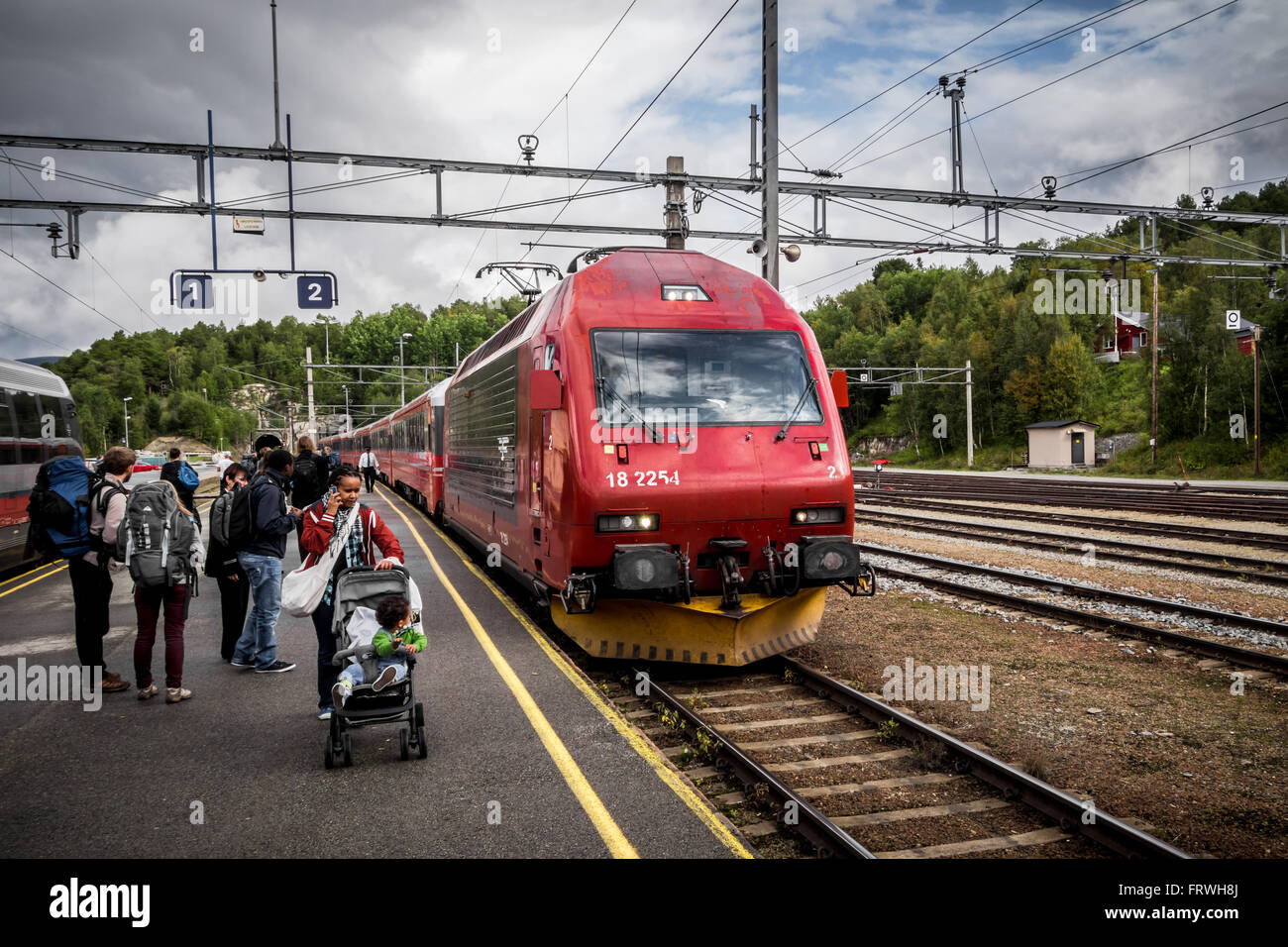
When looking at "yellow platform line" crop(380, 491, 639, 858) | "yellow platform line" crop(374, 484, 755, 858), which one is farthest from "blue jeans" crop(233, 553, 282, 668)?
"yellow platform line" crop(374, 484, 755, 858)

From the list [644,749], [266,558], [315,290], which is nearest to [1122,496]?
[315,290]

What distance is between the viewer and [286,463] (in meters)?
7.22

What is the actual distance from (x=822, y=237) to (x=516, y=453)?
10.5 metres

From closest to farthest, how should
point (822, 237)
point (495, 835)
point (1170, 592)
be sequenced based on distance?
point (495, 835) < point (1170, 592) < point (822, 237)

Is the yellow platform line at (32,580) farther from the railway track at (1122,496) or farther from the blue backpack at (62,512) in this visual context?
the railway track at (1122,496)

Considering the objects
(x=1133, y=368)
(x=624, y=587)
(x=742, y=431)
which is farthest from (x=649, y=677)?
(x=1133, y=368)

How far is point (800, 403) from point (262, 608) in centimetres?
506

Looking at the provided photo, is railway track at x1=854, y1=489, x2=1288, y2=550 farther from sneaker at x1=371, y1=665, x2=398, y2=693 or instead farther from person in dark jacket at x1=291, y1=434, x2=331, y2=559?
person in dark jacket at x1=291, y1=434, x2=331, y2=559

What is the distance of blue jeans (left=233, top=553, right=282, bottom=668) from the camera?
7.26m

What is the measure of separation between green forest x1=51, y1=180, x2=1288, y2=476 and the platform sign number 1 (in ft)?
49.6

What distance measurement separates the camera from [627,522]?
6652 mm

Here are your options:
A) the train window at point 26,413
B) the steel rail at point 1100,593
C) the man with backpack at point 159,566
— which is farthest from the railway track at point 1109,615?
the train window at point 26,413
